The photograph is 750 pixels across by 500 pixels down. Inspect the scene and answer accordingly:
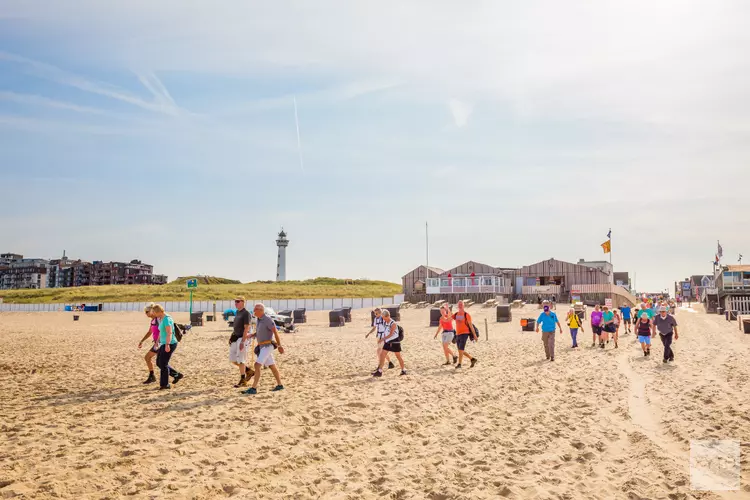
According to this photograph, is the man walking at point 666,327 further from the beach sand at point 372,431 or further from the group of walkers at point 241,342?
the group of walkers at point 241,342

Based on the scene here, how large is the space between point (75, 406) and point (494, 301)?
4291 centimetres

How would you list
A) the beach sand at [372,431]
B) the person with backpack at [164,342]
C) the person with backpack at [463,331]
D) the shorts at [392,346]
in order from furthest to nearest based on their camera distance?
1. the person with backpack at [463,331]
2. the shorts at [392,346]
3. the person with backpack at [164,342]
4. the beach sand at [372,431]

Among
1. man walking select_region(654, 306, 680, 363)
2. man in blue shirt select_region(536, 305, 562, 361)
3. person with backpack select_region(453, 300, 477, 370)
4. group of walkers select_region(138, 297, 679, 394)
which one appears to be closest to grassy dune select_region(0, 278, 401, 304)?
man in blue shirt select_region(536, 305, 562, 361)

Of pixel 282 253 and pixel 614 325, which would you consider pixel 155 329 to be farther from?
pixel 282 253

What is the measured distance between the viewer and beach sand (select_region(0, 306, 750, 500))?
17.1 feet

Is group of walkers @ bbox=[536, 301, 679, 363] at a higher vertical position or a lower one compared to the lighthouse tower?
lower

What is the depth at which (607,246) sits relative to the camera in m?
53.9

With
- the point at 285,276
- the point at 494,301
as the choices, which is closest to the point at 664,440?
the point at 494,301

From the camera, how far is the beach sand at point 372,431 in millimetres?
5203

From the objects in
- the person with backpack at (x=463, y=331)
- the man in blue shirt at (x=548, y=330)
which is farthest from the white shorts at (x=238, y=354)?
the man in blue shirt at (x=548, y=330)

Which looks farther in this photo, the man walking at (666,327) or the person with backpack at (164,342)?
the man walking at (666,327)

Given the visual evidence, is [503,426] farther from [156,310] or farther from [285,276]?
[285,276]

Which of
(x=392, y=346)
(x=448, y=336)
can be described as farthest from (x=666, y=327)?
(x=392, y=346)

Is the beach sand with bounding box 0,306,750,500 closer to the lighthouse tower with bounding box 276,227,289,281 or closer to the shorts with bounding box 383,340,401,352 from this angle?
the shorts with bounding box 383,340,401,352
